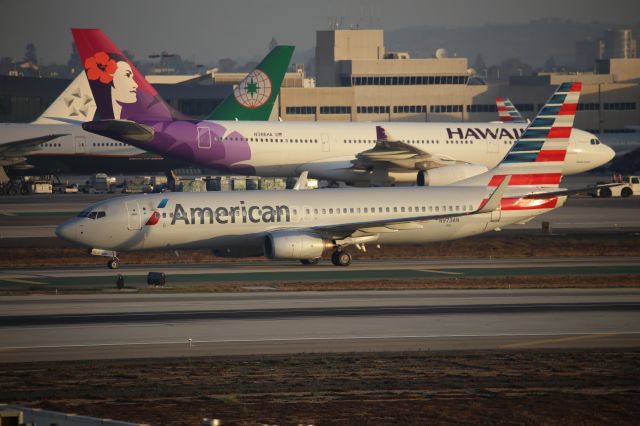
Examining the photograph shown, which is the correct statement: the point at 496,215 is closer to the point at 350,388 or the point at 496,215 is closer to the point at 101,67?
the point at 350,388

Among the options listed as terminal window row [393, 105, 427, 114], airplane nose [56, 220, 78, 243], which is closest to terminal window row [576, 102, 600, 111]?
terminal window row [393, 105, 427, 114]

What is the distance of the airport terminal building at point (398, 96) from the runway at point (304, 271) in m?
90.0

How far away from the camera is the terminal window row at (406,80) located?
15375 cm

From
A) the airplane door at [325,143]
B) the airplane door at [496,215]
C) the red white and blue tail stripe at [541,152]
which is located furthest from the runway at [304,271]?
the airplane door at [325,143]

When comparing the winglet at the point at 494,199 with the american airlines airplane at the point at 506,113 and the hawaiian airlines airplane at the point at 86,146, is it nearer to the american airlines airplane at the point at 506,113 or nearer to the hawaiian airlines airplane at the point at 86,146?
the hawaiian airlines airplane at the point at 86,146

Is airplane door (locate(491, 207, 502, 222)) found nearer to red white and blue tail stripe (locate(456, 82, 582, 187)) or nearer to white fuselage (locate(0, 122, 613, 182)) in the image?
red white and blue tail stripe (locate(456, 82, 582, 187))

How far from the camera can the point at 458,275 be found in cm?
4719

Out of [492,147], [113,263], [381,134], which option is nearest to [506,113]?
[492,147]

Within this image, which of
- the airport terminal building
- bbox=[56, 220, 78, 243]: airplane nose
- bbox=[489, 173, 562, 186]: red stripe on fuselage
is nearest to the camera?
bbox=[56, 220, 78, 243]: airplane nose

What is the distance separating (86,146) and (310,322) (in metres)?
66.0

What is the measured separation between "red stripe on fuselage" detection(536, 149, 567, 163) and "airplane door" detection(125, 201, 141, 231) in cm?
2000

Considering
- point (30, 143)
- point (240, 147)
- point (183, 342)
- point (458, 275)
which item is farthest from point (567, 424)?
point (30, 143)

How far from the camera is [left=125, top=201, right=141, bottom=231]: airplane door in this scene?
4878 centimetres

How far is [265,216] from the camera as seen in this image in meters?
50.0
